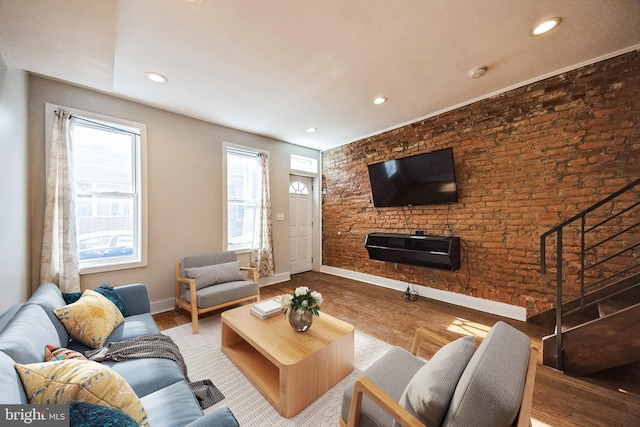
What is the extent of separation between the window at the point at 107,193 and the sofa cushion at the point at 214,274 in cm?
81

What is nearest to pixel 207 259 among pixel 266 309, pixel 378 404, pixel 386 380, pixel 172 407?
pixel 266 309

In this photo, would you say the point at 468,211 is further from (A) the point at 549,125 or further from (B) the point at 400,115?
(B) the point at 400,115

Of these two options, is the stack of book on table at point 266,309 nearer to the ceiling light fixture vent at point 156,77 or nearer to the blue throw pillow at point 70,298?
the blue throw pillow at point 70,298

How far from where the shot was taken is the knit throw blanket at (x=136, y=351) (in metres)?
1.44

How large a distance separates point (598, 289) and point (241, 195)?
4.65 m

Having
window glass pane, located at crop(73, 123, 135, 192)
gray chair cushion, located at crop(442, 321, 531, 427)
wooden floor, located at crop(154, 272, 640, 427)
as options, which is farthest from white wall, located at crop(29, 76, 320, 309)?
gray chair cushion, located at crop(442, 321, 531, 427)

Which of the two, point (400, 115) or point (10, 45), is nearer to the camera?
point (10, 45)

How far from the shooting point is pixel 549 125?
2.68m

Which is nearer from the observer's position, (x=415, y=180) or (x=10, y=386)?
(x=10, y=386)

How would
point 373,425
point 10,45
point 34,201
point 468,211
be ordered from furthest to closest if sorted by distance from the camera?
point 468,211, point 34,201, point 10,45, point 373,425

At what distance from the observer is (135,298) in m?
2.20

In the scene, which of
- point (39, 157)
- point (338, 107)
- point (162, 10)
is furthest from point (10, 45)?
point (338, 107)

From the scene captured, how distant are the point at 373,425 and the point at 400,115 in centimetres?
372

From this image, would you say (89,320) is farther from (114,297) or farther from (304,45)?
(304,45)
